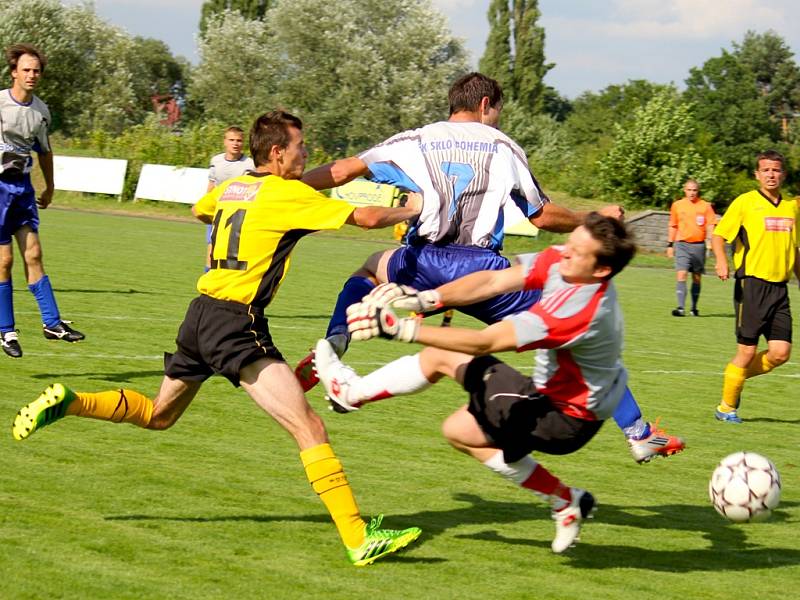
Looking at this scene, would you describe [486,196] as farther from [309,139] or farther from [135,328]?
[309,139]

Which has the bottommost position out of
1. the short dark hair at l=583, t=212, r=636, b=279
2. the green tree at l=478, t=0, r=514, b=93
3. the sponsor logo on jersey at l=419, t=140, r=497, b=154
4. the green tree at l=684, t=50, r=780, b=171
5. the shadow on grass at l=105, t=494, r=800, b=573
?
the shadow on grass at l=105, t=494, r=800, b=573

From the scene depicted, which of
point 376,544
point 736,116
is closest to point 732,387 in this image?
point 376,544

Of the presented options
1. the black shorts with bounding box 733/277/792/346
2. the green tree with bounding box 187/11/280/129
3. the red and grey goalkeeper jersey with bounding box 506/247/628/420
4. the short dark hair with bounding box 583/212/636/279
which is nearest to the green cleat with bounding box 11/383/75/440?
the red and grey goalkeeper jersey with bounding box 506/247/628/420

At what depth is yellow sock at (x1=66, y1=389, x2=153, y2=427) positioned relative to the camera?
5.84 m

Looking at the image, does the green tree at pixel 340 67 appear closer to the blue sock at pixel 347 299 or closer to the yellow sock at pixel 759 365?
the yellow sock at pixel 759 365

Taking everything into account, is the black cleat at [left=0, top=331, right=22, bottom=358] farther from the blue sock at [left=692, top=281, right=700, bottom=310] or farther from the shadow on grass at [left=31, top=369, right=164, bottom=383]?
the blue sock at [left=692, top=281, right=700, bottom=310]

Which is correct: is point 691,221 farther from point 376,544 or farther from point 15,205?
point 376,544

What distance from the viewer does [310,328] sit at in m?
14.2

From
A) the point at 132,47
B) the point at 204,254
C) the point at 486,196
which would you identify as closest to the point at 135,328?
the point at 486,196

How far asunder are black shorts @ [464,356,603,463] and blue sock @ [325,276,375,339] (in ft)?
4.61

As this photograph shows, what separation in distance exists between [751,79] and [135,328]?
7443cm

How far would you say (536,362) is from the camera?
541cm

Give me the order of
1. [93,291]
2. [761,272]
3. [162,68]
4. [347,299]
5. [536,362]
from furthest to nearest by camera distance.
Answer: [162,68], [93,291], [761,272], [347,299], [536,362]

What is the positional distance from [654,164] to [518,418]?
110 ft
